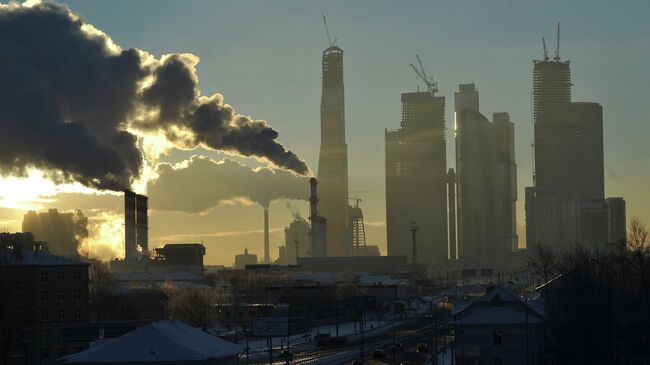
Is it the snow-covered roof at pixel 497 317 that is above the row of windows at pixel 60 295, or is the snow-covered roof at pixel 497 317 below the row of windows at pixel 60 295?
below

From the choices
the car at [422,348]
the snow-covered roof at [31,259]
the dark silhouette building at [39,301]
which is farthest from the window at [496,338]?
the snow-covered roof at [31,259]

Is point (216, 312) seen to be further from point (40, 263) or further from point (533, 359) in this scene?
point (533, 359)

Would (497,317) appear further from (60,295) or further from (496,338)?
(60,295)

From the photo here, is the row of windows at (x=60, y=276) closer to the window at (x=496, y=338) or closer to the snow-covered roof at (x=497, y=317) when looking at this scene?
the snow-covered roof at (x=497, y=317)

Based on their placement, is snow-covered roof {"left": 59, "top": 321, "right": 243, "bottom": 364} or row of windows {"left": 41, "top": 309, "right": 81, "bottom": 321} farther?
row of windows {"left": 41, "top": 309, "right": 81, "bottom": 321}

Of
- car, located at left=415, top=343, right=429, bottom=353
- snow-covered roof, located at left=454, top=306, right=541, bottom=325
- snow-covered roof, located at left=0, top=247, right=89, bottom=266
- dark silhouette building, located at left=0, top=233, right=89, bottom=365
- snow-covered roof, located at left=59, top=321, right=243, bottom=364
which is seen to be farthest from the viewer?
car, located at left=415, top=343, right=429, bottom=353

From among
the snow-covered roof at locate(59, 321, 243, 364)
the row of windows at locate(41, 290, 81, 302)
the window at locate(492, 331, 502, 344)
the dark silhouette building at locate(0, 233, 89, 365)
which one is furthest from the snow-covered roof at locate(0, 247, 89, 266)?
the window at locate(492, 331, 502, 344)

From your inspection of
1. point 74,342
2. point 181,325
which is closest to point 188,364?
point 181,325

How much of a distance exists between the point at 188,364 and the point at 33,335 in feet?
106

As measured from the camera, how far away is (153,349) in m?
74.6

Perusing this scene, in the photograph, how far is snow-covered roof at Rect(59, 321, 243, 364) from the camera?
7394 cm

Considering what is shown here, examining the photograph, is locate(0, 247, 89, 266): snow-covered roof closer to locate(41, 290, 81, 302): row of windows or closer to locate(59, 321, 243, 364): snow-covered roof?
locate(41, 290, 81, 302): row of windows

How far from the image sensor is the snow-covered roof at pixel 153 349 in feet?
243

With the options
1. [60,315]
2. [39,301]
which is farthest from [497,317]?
[39,301]
